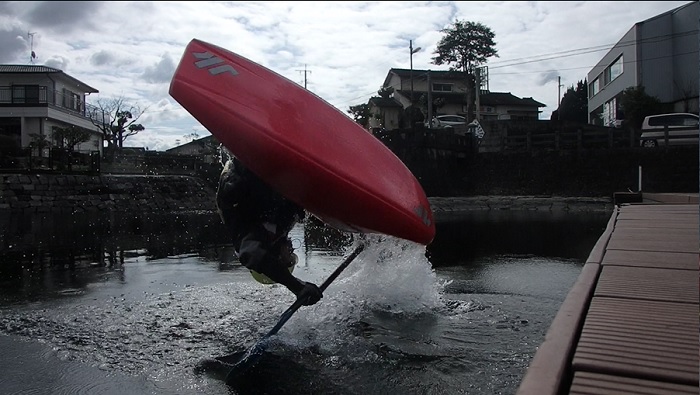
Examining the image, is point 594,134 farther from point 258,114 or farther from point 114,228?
point 258,114

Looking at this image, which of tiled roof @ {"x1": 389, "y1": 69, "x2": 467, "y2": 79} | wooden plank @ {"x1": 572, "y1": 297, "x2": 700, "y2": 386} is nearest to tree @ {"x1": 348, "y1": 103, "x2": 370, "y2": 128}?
tiled roof @ {"x1": 389, "y1": 69, "x2": 467, "y2": 79}

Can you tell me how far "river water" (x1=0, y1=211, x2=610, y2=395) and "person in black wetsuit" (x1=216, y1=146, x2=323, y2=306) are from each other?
1.48ft

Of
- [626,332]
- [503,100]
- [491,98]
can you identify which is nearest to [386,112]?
[491,98]

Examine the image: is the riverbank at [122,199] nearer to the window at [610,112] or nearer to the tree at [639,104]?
the tree at [639,104]

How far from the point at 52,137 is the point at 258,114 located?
29880mm

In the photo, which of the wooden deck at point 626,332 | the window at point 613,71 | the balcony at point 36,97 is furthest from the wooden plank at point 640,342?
the window at point 613,71

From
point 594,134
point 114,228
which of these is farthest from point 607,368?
point 594,134

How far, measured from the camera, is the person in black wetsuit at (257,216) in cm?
312

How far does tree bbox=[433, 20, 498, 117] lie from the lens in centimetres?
4294

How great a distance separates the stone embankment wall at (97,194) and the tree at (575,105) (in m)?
39.0

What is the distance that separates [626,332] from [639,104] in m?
29.9

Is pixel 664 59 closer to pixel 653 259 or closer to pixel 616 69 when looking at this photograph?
pixel 616 69

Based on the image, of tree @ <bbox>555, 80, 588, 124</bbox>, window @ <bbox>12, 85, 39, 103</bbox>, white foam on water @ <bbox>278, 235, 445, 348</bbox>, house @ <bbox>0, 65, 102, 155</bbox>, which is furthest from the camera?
tree @ <bbox>555, 80, 588, 124</bbox>

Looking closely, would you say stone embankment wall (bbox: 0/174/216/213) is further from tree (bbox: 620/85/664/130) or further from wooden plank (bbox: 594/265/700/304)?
tree (bbox: 620/85/664/130)
